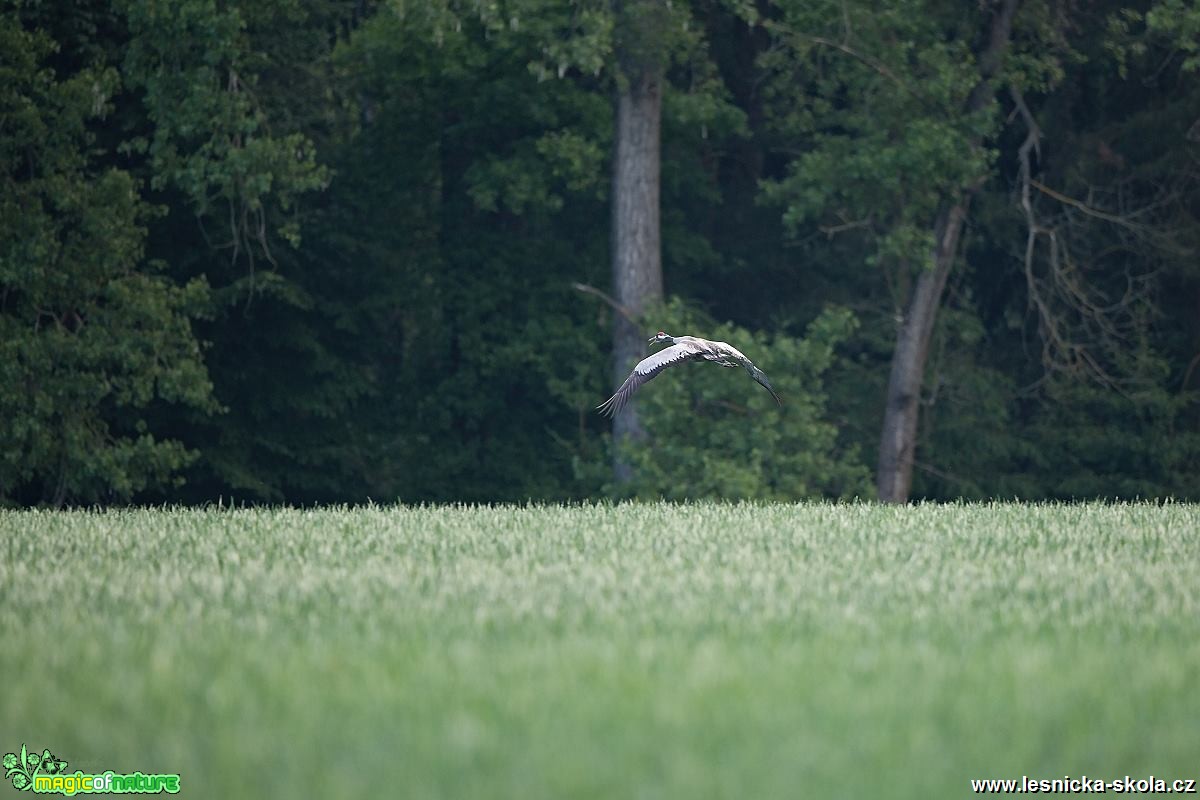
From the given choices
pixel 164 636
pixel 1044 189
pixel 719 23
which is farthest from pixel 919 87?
pixel 164 636

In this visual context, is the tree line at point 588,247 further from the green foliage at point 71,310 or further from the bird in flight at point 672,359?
the bird in flight at point 672,359

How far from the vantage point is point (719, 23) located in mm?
34719

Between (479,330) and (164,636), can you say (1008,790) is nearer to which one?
(164,636)

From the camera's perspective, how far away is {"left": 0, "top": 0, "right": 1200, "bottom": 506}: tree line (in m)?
28.0

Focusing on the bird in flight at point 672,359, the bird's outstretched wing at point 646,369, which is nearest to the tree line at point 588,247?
the bird in flight at point 672,359

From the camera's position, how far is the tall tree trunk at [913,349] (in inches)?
1200

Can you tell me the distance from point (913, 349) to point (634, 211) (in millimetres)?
5776

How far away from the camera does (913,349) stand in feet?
101

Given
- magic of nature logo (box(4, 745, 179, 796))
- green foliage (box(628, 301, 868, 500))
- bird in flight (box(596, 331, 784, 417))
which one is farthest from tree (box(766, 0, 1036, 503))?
magic of nature logo (box(4, 745, 179, 796))

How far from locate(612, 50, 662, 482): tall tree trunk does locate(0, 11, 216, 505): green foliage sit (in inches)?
284

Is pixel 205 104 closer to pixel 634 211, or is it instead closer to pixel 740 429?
pixel 634 211

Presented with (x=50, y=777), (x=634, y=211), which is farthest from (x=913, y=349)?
(x=50, y=777)

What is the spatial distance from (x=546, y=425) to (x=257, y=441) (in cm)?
580

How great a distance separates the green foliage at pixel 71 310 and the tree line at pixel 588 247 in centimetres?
7
